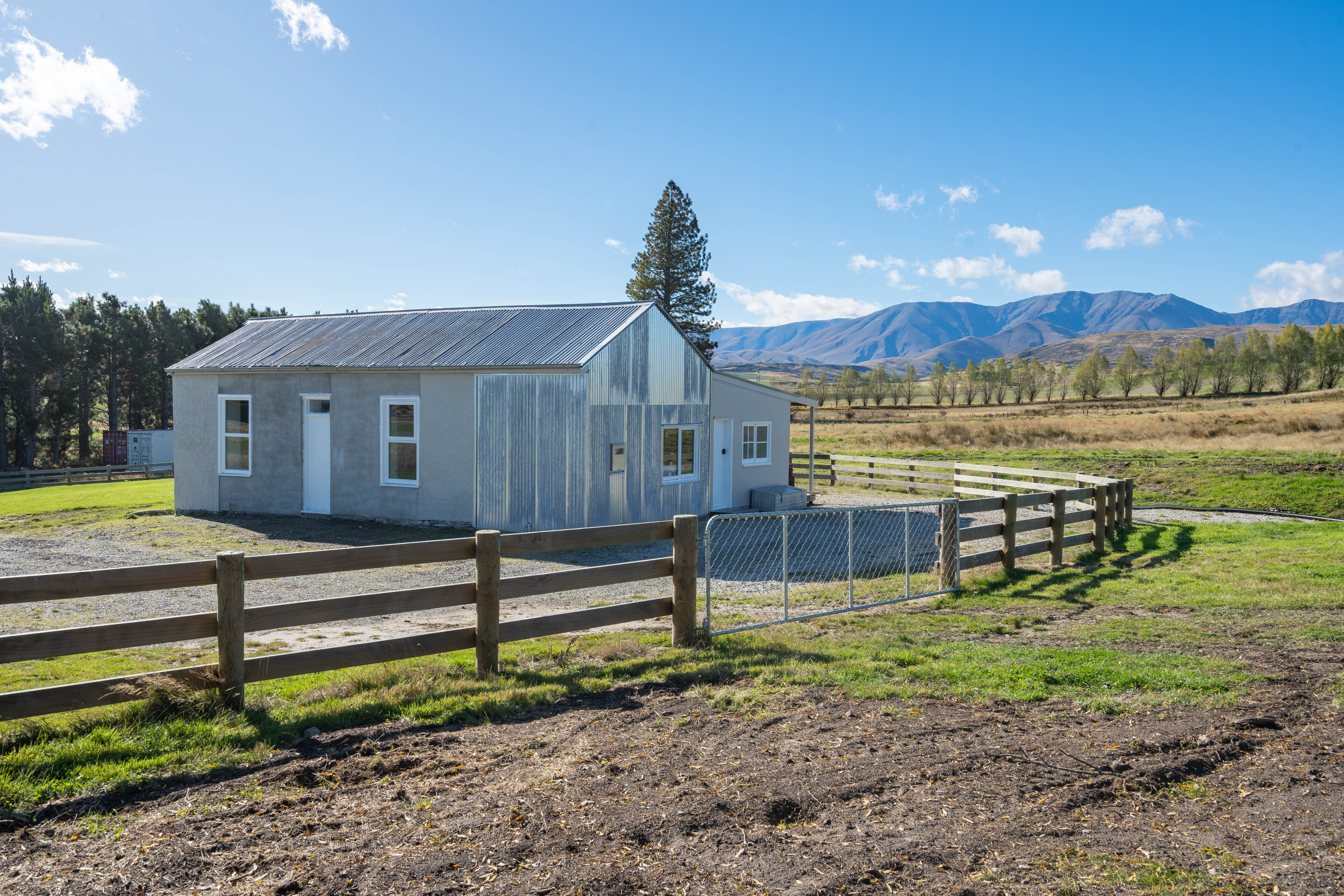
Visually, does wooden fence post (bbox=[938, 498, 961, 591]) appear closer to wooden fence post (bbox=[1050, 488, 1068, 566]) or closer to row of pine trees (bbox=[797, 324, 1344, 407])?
wooden fence post (bbox=[1050, 488, 1068, 566])

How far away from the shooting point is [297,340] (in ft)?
64.6

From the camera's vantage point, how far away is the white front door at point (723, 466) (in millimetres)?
19422

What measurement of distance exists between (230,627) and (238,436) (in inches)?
615

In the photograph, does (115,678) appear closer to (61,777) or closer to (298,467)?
(61,777)

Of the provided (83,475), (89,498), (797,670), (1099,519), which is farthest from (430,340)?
(83,475)

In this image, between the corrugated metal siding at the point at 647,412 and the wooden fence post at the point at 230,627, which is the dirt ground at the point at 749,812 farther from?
the corrugated metal siding at the point at 647,412

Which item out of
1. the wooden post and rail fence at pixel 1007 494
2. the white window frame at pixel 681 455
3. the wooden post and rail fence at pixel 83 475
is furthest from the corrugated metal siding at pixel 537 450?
the wooden post and rail fence at pixel 83 475

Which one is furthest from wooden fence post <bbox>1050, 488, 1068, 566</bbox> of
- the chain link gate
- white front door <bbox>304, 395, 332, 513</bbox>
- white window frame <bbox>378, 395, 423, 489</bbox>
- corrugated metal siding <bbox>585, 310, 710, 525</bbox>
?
white front door <bbox>304, 395, 332, 513</bbox>

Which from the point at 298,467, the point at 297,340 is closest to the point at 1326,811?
the point at 298,467

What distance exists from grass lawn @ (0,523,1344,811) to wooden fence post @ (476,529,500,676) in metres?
0.20

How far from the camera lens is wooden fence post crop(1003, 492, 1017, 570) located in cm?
1030

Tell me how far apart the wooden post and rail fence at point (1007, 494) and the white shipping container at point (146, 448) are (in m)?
31.0

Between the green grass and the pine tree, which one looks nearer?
the green grass

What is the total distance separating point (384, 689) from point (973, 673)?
13.5ft
